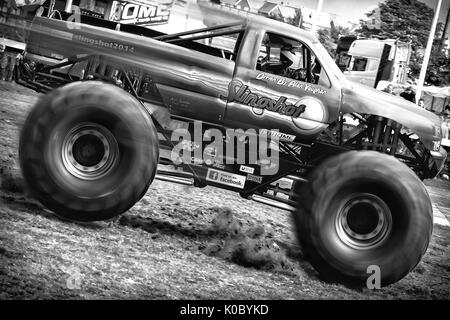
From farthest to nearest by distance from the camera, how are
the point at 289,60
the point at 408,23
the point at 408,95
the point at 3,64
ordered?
1. the point at 3,64
2. the point at 408,95
3. the point at 408,23
4. the point at 289,60

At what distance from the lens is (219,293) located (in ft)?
12.3

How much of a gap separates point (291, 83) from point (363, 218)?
A: 4.44ft

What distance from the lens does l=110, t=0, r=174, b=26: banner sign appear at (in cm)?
596

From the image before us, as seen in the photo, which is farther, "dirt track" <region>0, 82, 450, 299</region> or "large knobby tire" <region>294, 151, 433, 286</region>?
"large knobby tire" <region>294, 151, 433, 286</region>

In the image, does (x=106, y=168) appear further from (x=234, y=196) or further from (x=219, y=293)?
(x=234, y=196)

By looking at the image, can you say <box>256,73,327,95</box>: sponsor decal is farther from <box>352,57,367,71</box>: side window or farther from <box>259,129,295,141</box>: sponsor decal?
<box>352,57,367,71</box>: side window

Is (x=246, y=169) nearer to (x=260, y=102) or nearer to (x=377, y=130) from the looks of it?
(x=260, y=102)

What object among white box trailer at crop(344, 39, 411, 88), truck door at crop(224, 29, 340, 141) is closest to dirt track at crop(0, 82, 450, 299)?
truck door at crop(224, 29, 340, 141)

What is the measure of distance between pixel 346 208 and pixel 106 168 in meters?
Result: 2.03

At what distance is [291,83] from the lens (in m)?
4.89

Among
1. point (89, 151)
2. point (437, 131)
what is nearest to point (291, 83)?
point (437, 131)

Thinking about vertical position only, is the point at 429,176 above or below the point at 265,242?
above

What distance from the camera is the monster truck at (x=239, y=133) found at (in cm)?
443

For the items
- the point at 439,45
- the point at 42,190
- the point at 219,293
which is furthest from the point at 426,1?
the point at 42,190
